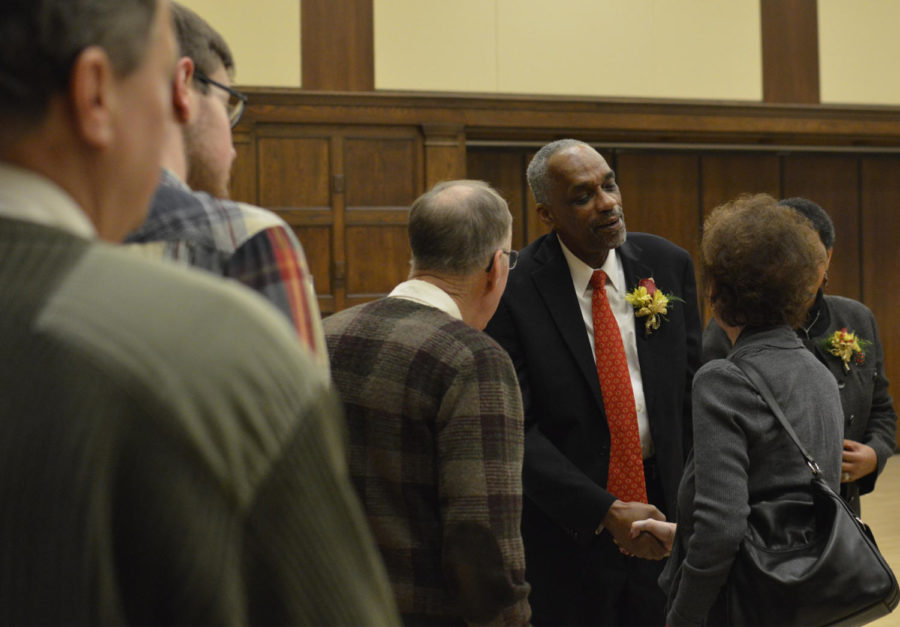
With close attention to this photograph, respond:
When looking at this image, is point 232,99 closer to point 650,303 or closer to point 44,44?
point 44,44

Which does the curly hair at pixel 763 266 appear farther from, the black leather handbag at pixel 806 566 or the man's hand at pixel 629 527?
the man's hand at pixel 629 527

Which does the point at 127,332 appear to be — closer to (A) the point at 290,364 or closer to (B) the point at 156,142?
(A) the point at 290,364

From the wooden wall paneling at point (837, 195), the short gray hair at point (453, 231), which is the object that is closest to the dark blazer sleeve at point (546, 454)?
the short gray hair at point (453, 231)

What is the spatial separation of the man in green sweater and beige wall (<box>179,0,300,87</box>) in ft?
25.8

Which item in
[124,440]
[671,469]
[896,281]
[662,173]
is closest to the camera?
[124,440]

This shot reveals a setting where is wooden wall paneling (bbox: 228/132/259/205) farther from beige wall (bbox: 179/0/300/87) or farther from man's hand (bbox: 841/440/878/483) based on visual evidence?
man's hand (bbox: 841/440/878/483)

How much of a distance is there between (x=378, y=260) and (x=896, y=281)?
18.3ft

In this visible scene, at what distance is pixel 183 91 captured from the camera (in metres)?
1.38

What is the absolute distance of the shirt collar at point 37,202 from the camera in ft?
2.15

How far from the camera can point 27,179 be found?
0.67 metres

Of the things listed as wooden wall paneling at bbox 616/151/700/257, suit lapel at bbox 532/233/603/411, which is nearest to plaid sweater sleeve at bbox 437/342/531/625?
suit lapel at bbox 532/233/603/411

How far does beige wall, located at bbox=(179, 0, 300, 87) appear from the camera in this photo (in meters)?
8.12

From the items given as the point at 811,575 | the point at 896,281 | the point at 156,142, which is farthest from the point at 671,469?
the point at 896,281

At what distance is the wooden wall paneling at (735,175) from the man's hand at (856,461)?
6.41 meters
